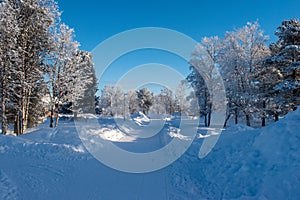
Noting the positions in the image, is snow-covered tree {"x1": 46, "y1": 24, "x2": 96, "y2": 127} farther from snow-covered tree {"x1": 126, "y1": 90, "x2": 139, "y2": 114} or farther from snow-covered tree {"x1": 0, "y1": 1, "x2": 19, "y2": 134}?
snow-covered tree {"x1": 126, "y1": 90, "x2": 139, "y2": 114}

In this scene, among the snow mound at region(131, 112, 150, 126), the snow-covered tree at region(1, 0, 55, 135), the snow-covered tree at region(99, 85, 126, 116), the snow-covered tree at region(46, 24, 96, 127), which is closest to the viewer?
the snow-covered tree at region(1, 0, 55, 135)

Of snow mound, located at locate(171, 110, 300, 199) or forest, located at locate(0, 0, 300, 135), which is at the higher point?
forest, located at locate(0, 0, 300, 135)

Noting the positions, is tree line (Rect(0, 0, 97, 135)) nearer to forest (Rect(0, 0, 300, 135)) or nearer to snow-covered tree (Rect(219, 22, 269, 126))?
forest (Rect(0, 0, 300, 135))

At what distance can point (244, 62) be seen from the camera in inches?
794

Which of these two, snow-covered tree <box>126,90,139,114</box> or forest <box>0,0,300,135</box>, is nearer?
forest <box>0,0,300,135</box>

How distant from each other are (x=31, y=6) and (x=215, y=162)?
53.3 ft

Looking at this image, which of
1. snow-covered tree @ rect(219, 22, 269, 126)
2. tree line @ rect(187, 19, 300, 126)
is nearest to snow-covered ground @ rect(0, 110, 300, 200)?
tree line @ rect(187, 19, 300, 126)

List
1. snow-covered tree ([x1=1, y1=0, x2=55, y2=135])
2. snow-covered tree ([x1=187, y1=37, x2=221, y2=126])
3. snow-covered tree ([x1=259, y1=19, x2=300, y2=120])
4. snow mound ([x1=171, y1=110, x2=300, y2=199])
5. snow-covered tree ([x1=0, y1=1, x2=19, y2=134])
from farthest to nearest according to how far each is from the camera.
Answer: snow-covered tree ([x1=187, y1=37, x2=221, y2=126]), snow-covered tree ([x1=259, y1=19, x2=300, y2=120]), snow-covered tree ([x1=1, y1=0, x2=55, y2=135]), snow-covered tree ([x1=0, y1=1, x2=19, y2=134]), snow mound ([x1=171, y1=110, x2=300, y2=199])

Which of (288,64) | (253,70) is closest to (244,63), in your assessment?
(253,70)

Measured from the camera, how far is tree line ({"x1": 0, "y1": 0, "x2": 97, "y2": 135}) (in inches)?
515

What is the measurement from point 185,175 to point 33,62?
1480cm

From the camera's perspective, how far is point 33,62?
48.1 feet

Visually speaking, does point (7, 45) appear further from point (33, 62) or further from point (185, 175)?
point (185, 175)

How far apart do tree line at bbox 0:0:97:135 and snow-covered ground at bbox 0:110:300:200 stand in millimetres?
7324
